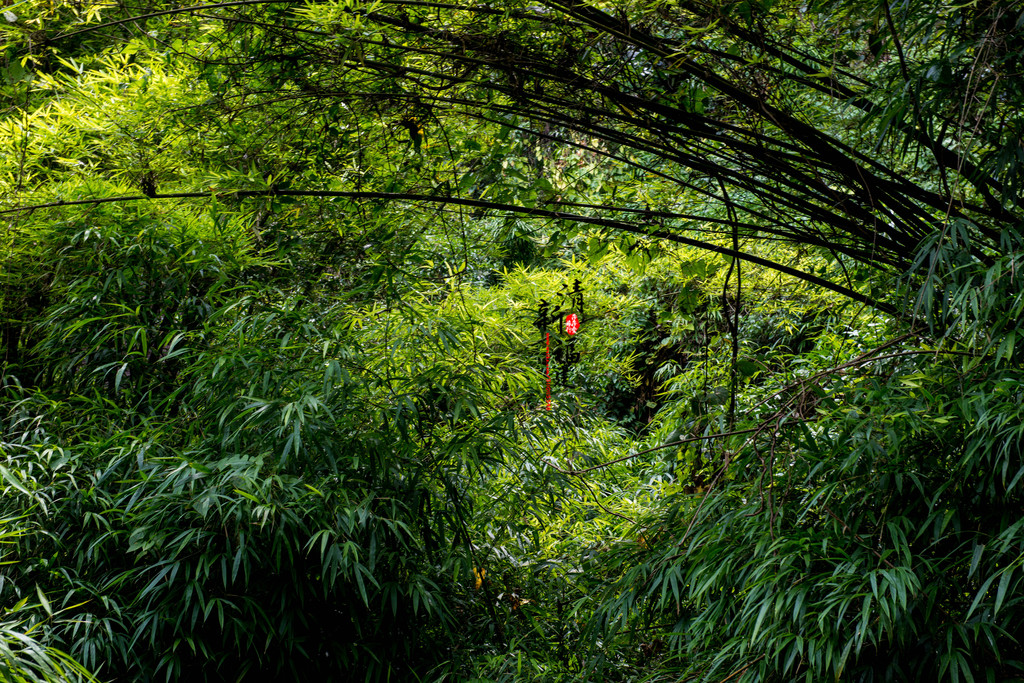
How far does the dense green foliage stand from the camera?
1890 millimetres

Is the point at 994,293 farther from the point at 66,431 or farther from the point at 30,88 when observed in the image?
the point at 30,88

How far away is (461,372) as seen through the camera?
2.67 metres

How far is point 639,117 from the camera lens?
2.40 m

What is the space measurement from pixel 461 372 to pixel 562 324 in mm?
1393

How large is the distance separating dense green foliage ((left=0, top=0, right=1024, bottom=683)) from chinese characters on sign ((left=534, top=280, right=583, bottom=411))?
0.61 meters

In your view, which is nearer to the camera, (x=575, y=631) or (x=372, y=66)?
(x=372, y=66)

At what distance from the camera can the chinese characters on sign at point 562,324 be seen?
3.63 metres

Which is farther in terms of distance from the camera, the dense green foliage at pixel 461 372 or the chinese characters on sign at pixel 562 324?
the chinese characters on sign at pixel 562 324

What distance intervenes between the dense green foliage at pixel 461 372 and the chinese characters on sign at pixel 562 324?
606 millimetres

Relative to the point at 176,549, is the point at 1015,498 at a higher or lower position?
higher

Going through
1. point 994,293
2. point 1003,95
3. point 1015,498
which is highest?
point 1003,95

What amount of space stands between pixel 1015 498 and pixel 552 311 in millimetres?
2243

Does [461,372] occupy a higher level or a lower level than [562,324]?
lower

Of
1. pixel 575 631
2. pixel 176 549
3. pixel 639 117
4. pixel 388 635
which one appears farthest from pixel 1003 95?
pixel 176 549
